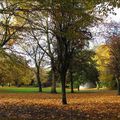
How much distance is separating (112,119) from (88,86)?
83.8 m

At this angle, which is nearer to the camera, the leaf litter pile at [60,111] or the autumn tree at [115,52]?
the leaf litter pile at [60,111]

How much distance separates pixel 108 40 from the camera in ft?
143

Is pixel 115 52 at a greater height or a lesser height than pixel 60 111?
greater

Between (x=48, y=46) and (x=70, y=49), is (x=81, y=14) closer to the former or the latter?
(x=70, y=49)

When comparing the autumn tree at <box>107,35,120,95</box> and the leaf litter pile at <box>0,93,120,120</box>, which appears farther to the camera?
the autumn tree at <box>107,35,120,95</box>

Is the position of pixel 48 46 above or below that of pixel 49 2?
above

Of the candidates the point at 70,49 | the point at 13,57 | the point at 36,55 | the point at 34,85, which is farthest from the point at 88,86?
the point at 13,57

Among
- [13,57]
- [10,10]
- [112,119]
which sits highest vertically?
[10,10]

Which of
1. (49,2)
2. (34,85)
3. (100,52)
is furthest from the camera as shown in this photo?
(34,85)

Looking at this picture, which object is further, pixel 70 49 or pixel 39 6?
pixel 70 49

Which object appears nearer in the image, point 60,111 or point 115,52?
point 60,111

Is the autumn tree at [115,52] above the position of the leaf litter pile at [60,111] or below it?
above

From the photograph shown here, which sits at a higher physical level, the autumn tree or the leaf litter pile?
the autumn tree

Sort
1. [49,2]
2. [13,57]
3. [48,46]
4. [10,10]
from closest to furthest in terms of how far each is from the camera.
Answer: [49,2], [10,10], [13,57], [48,46]
